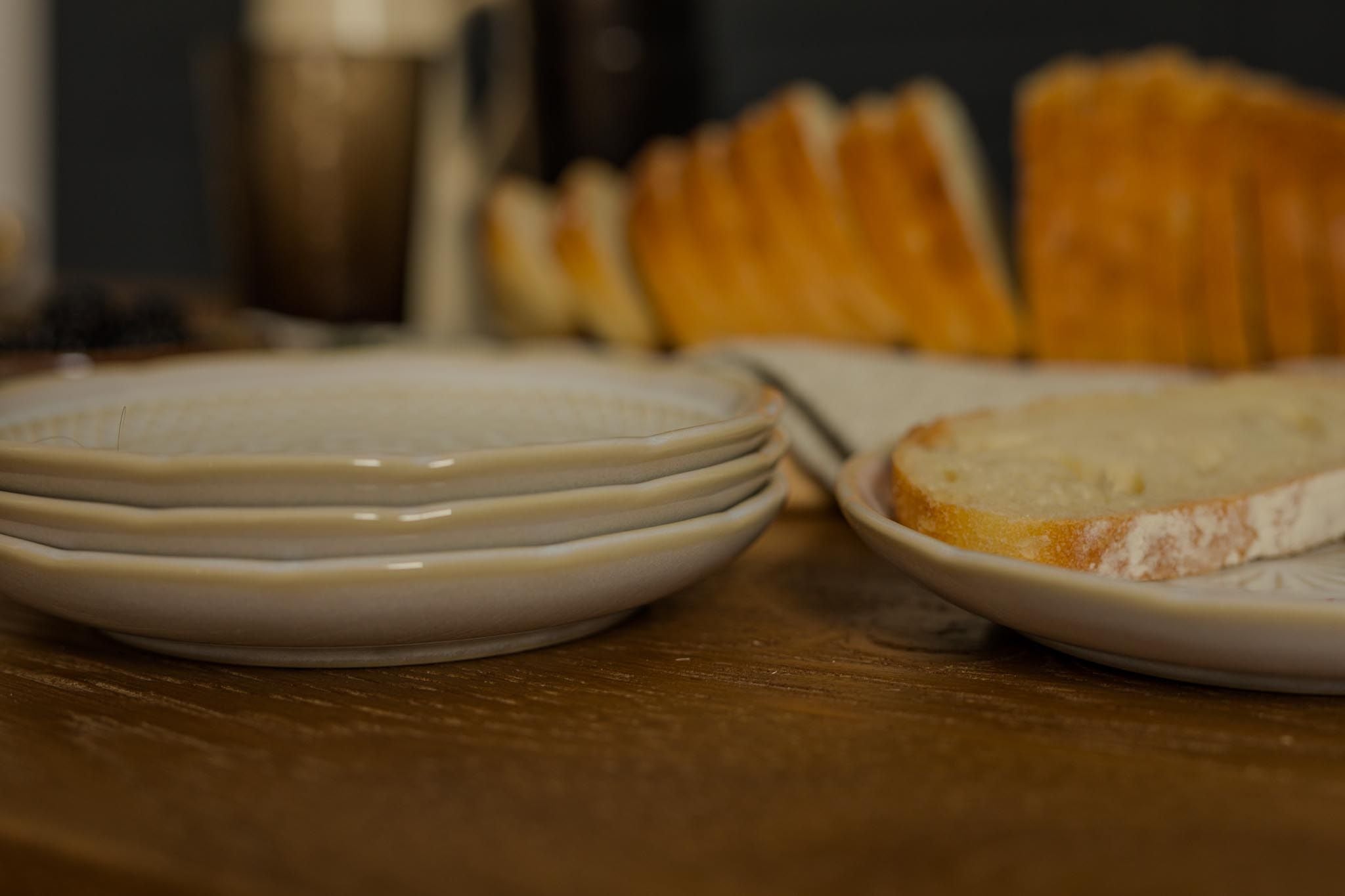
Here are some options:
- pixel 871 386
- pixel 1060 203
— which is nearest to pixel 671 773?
pixel 871 386

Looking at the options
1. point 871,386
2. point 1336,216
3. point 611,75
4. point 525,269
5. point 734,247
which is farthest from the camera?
point 611,75

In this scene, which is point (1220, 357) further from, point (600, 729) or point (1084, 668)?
point (600, 729)

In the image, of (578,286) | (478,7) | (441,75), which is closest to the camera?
(578,286)

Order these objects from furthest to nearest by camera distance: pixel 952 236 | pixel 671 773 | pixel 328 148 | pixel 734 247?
pixel 328 148 < pixel 734 247 < pixel 952 236 < pixel 671 773

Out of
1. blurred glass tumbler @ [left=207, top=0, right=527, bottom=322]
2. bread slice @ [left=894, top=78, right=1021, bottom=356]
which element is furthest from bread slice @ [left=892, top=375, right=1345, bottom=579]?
blurred glass tumbler @ [left=207, top=0, right=527, bottom=322]

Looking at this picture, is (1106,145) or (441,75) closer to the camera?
(1106,145)

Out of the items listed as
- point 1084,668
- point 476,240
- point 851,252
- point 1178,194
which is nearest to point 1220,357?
point 1178,194

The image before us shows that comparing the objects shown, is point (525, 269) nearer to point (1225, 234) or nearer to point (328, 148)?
point (328, 148)
